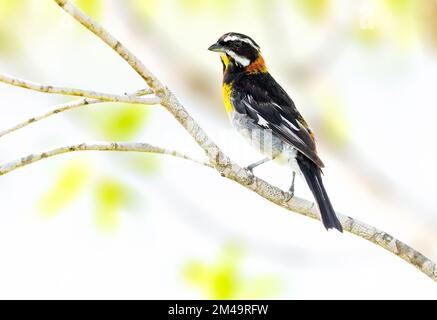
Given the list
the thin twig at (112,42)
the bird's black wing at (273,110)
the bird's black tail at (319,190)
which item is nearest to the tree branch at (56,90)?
the thin twig at (112,42)

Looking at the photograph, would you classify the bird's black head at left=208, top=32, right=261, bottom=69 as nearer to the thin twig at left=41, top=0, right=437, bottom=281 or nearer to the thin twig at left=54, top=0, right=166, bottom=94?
the thin twig at left=41, top=0, right=437, bottom=281

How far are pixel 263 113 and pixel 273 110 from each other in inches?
3.8

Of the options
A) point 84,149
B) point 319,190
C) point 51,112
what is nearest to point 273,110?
point 319,190

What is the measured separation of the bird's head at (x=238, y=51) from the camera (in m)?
6.08

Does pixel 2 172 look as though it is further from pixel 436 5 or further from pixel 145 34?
pixel 436 5

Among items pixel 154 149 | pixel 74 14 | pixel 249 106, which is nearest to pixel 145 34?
pixel 249 106

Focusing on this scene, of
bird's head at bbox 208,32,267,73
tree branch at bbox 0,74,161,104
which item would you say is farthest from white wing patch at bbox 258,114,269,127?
tree branch at bbox 0,74,161,104

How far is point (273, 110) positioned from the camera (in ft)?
18.7

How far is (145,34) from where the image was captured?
194 inches

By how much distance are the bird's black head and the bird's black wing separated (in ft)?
0.58

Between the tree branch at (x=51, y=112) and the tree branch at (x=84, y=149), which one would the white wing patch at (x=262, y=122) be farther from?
the tree branch at (x=51, y=112)

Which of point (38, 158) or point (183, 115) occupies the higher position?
point (183, 115)

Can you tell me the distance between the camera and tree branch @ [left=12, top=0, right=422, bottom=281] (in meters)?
3.58

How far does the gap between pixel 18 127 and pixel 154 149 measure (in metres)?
0.68
